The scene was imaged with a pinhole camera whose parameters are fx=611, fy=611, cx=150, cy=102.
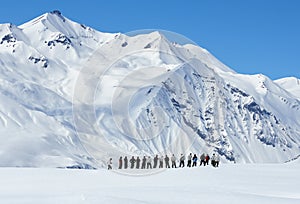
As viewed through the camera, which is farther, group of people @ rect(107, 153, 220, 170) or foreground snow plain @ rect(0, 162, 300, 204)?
group of people @ rect(107, 153, 220, 170)

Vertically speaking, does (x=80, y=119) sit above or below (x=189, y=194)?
above

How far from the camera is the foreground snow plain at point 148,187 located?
24.8 m

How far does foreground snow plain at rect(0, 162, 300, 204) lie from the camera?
24.8 meters

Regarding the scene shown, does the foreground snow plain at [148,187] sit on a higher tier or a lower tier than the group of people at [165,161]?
lower

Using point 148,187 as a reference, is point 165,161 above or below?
above

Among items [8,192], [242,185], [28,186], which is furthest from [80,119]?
[242,185]

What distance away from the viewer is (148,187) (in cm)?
3128

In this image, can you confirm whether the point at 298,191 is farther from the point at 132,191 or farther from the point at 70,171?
the point at 70,171

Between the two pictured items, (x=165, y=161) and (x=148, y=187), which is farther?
(x=165, y=161)

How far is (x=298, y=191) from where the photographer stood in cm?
3331

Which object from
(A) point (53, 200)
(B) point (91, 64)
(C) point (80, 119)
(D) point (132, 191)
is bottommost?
(A) point (53, 200)

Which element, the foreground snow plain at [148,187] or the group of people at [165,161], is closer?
the foreground snow plain at [148,187]

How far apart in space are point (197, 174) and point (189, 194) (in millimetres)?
15797

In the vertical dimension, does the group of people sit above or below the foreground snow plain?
above
